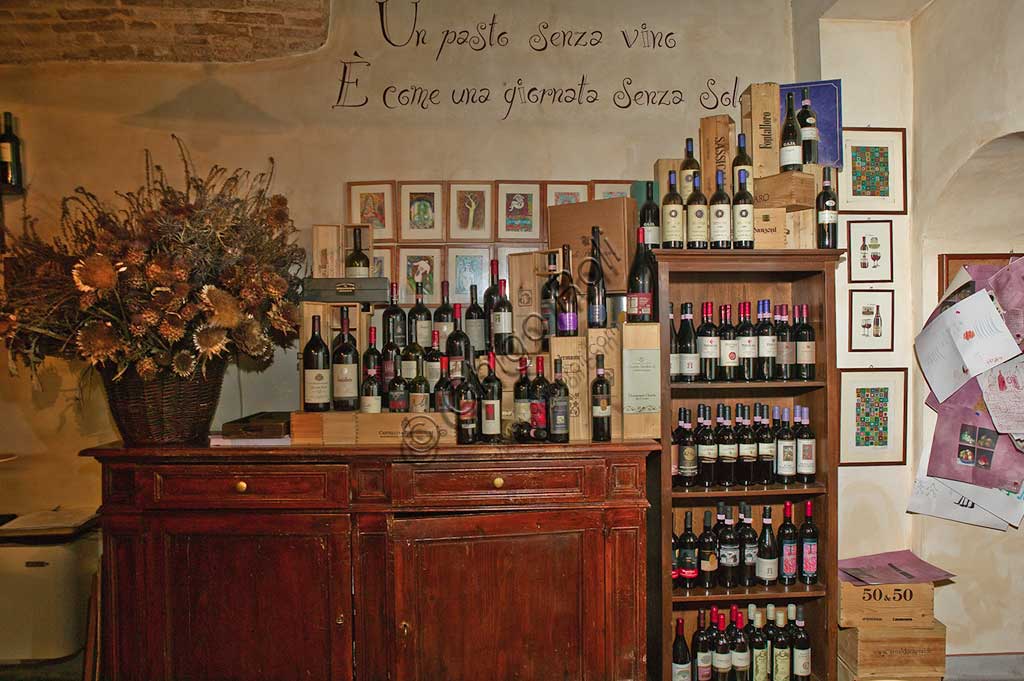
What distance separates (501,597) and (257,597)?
910 millimetres

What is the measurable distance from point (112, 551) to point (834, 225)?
10.2 ft

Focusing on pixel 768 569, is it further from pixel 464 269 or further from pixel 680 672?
pixel 464 269

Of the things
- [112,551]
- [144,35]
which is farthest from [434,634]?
[144,35]

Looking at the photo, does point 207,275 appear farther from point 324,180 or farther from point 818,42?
point 818,42

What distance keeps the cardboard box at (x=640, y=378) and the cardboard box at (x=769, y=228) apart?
0.60 m

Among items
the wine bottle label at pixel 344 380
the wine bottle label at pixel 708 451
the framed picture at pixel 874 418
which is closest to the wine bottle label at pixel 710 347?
the wine bottle label at pixel 708 451

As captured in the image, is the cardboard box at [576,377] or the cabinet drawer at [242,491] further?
the cardboard box at [576,377]

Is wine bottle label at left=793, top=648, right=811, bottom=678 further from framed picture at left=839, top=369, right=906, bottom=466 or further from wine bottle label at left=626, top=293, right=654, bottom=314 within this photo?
wine bottle label at left=626, top=293, right=654, bottom=314

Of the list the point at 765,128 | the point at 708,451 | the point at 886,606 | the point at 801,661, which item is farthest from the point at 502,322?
the point at 886,606

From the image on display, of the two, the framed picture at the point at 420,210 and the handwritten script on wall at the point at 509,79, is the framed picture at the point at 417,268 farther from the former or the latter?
the handwritten script on wall at the point at 509,79

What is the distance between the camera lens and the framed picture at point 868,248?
305 cm

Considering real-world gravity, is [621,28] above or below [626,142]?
above

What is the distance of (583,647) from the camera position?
2.48 metres

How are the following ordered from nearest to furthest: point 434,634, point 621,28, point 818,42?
point 434,634
point 818,42
point 621,28
